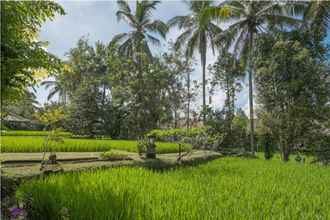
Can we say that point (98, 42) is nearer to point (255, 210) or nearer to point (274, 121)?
point (274, 121)

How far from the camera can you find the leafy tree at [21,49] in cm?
290

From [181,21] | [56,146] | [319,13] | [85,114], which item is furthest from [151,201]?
[85,114]

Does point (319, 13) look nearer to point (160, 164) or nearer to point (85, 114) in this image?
point (160, 164)

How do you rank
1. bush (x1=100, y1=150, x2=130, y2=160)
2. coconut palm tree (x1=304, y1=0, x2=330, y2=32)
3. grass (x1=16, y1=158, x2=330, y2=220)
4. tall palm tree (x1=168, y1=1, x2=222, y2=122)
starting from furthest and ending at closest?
tall palm tree (x1=168, y1=1, x2=222, y2=122), coconut palm tree (x1=304, y1=0, x2=330, y2=32), bush (x1=100, y1=150, x2=130, y2=160), grass (x1=16, y1=158, x2=330, y2=220)

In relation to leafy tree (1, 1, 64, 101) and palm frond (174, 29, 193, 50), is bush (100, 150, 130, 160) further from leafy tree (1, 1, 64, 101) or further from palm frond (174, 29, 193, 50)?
palm frond (174, 29, 193, 50)

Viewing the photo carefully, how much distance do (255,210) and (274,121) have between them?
488 inches

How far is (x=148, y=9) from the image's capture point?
2216 centimetres

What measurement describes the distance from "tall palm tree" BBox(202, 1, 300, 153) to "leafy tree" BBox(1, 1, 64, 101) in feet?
41.8

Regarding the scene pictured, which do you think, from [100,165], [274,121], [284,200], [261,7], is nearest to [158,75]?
[261,7]

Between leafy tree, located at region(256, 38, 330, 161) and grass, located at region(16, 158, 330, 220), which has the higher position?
leafy tree, located at region(256, 38, 330, 161)

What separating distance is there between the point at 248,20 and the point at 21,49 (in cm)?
1553

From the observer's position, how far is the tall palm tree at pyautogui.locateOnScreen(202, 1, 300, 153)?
1570cm

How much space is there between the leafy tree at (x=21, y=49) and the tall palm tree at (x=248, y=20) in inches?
502

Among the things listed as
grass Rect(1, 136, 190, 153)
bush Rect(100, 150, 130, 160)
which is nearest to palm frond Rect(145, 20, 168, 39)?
grass Rect(1, 136, 190, 153)
